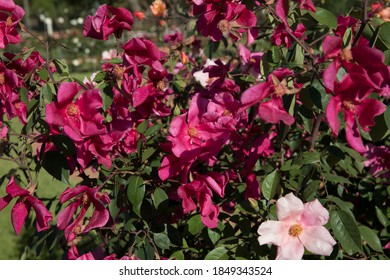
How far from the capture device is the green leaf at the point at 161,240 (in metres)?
1.33

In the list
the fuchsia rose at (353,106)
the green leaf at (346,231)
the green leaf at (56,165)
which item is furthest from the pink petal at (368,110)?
the green leaf at (56,165)

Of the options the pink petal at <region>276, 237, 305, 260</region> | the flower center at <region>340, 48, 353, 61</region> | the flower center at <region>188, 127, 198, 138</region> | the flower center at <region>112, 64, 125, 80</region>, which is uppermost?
the flower center at <region>340, 48, 353, 61</region>

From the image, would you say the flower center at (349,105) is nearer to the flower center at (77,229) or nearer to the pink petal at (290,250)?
the pink petal at (290,250)

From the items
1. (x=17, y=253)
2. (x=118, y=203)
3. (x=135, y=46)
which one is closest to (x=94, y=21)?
(x=135, y=46)

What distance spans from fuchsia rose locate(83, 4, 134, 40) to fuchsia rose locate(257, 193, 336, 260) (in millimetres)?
583

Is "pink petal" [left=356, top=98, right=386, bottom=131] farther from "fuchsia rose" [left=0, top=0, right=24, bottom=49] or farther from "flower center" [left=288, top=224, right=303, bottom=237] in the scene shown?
"fuchsia rose" [left=0, top=0, right=24, bottom=49]

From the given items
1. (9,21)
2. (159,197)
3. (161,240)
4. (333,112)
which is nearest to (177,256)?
(161,240)

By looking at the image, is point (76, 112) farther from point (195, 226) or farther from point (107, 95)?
point (195, 226)

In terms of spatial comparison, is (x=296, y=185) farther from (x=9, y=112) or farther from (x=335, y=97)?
(x=9, y=112)

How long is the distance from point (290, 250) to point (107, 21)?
702 mm

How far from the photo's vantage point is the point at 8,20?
123 centimetres

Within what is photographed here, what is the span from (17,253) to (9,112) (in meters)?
2.13

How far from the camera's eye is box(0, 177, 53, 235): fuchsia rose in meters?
1.18

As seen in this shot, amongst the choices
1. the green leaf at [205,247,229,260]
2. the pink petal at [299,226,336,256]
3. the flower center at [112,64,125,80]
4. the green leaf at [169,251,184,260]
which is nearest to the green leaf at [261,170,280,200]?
the pink petal at [299,226,336,256]
